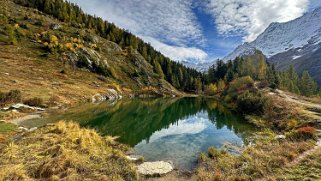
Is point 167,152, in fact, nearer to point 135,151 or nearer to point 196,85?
point 135,151

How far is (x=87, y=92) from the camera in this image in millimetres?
75500

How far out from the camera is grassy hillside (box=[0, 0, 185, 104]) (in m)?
65.9

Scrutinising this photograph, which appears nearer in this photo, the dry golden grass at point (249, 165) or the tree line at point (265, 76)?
the dry golden grass at point (249, 165)

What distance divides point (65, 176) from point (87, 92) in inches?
2523

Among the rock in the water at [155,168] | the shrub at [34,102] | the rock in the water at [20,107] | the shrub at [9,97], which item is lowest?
the rock in the water at [155,168]

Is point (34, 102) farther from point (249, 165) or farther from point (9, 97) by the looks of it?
point (249, 165)

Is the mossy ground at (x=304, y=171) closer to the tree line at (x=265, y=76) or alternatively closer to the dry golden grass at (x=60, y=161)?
the dry golden grass at (x=60, y=161)

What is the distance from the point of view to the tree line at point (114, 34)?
157500 mm

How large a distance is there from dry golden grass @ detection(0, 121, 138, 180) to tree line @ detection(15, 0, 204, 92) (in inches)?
5347

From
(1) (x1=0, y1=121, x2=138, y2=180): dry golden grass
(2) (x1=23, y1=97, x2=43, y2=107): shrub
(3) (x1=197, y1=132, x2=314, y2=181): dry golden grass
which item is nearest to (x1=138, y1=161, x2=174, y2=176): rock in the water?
(1) (x1=0, y1=121, x2=138, y2=180): dry golden grass

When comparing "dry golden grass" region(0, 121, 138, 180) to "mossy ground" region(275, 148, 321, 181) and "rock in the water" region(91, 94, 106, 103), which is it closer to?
"mossy ground" region(275, 148, 321, 181)

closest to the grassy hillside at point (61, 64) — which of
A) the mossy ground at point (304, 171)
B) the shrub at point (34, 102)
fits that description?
the shrub at point (34, 102)

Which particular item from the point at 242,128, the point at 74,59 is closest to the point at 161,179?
the point at 242,128

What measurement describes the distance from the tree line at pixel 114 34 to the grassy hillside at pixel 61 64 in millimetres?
9959
